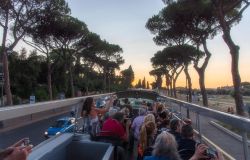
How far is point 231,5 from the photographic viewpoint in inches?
776

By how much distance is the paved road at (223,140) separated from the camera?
3371mm

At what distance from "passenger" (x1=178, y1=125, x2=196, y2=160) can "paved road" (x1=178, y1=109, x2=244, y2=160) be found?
19 centimetres

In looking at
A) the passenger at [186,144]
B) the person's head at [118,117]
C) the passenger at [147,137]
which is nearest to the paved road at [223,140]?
the passenger at [186,144]

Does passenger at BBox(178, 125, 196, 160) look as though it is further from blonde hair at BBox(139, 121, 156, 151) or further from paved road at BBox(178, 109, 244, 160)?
blonde hair at BBox(139, 121, 156, 151)

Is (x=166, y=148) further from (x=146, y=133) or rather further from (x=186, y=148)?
(x=146, y=133)

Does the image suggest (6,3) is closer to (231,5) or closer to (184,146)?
(231,5)

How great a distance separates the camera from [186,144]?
461cm

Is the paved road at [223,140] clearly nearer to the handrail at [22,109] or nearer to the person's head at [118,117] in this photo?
the handrail at [22,109]

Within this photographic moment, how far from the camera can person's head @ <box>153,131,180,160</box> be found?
4207 mm

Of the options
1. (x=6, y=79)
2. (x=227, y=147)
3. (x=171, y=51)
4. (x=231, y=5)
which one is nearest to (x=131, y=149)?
(x=227, y=147)

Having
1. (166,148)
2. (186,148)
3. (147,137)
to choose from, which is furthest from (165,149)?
(147,137)

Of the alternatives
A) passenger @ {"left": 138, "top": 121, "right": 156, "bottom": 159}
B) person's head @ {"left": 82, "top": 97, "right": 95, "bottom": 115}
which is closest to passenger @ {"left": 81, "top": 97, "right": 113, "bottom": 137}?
person's head @ {"left": 82, "top": 97, "right": 95, "bottom": 115}

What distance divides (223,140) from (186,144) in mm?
786

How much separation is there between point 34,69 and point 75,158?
Answer: 4672 centimetres
